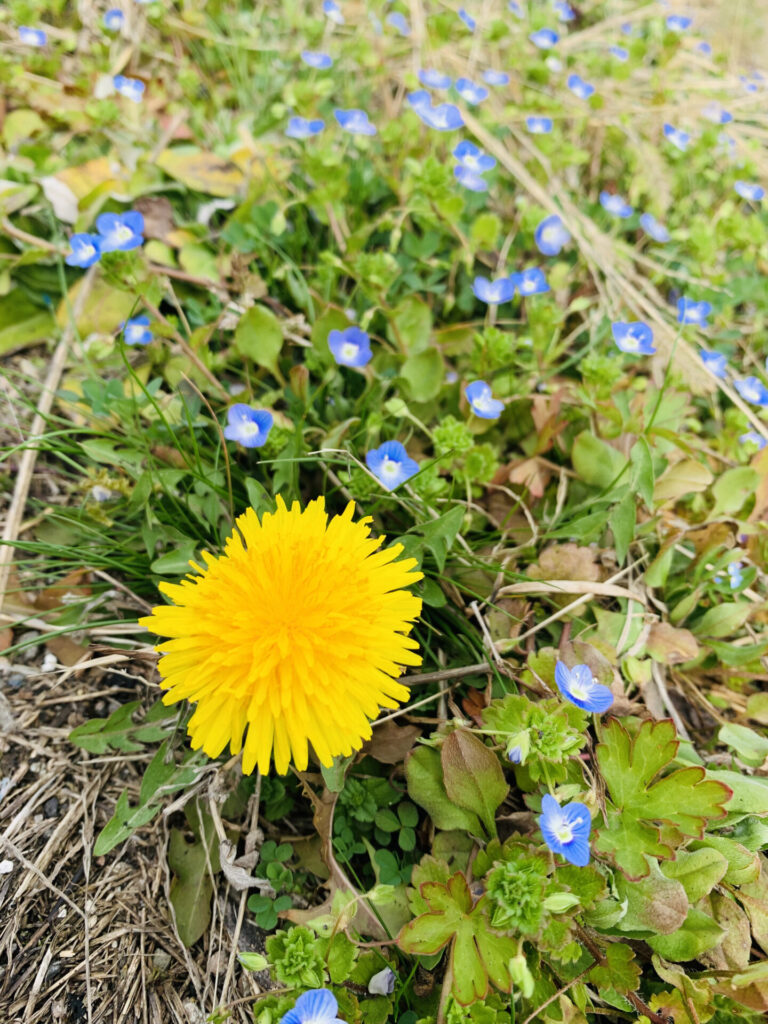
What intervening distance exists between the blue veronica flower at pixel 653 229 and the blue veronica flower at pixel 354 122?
1313 millimetres

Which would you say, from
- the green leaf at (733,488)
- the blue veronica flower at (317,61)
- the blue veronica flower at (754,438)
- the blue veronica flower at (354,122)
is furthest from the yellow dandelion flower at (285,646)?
the blue veronica flower at (317,61)

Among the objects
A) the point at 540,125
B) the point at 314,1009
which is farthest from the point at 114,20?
the point at 314,1009

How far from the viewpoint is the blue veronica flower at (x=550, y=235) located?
105 inches

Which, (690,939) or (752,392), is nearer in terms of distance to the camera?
(690,939)

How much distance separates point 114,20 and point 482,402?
2725 mm

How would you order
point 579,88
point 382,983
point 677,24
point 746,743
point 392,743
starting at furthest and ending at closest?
point 677,24, point 579,88, point 746,743, point 392,743, point 382,983

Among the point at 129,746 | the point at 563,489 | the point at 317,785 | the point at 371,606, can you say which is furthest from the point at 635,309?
the point at 129,746

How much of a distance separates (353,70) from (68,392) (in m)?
2.45

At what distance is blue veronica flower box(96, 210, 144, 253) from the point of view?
82.4 inches

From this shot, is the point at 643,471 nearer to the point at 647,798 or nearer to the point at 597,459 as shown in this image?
the point at 597,459

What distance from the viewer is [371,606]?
1390 mm

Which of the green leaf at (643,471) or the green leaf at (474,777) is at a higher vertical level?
the green leaf at (643,471)

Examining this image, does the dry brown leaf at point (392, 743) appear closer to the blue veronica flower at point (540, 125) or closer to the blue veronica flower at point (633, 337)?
the blue veronica flower at point (633, 337)

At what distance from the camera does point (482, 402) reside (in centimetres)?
214
